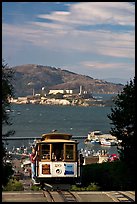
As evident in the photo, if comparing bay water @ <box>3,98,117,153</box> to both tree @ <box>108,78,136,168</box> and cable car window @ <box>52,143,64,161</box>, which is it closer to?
cable car window @ <box>52,143,64,161</box>

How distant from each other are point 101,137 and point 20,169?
3022 mm

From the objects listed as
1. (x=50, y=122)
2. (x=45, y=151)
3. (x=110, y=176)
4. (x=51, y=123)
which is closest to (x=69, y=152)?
(x=45, y=151)

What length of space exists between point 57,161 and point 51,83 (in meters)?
6.38

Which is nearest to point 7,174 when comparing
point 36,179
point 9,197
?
point 9,197

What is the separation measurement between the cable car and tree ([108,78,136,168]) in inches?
51.1

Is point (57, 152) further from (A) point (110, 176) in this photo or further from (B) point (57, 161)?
(A) point (110, 176)

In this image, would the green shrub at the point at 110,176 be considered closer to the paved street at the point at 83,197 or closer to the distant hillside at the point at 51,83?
the paved street at the point at 83,197

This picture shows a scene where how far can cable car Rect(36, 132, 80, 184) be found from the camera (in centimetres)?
825

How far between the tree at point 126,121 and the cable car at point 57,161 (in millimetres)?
1297

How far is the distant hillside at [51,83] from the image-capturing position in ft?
29.9

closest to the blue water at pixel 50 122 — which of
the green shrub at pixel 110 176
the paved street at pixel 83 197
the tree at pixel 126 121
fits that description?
the green shrub at pixel 110 176

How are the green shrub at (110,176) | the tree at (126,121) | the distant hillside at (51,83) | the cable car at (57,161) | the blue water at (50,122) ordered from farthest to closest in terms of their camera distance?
the blue water at (50,122)
the distant hillside at (51,83)
the cable car at (57,161)
the green shrub at (110,176)
the tree at (126,121)

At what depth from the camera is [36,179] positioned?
8289mm

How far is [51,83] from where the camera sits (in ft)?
47.5
